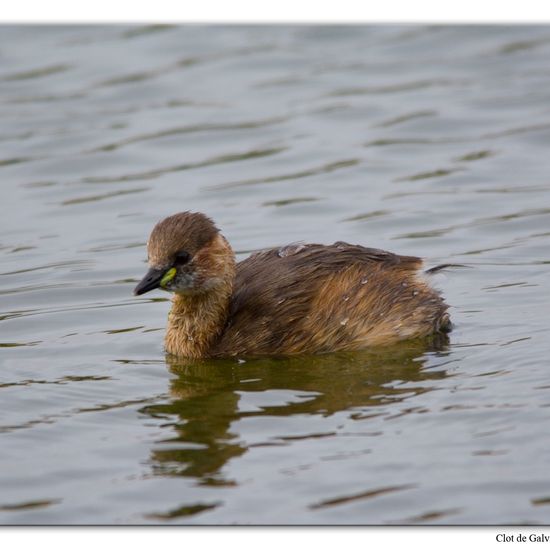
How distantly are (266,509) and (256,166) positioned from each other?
23.8ft

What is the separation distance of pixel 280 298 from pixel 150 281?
2.83 feet

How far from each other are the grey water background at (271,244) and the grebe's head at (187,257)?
0.54 meters

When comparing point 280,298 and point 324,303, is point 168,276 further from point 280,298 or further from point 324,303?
point 324,303

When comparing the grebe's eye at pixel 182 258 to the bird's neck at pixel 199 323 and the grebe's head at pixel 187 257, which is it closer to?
the grebe's head at pixel 187 257

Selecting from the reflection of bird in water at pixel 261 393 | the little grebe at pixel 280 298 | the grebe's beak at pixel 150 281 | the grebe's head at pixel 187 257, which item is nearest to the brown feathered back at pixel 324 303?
the little grebe at pixel 280 298

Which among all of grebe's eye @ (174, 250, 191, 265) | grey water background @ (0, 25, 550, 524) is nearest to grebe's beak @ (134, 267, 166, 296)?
grebe's eye @ (174, 250, 191, 265)

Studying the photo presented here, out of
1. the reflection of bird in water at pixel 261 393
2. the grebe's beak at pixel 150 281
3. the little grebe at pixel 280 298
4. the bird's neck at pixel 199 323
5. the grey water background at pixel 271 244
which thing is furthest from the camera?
the bird's neck at pixel 199 323

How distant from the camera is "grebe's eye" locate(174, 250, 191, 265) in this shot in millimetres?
8515

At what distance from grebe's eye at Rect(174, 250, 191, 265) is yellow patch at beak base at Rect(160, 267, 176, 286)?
0.17ft

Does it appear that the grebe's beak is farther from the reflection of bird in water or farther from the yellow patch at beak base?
the reflection of bird in water

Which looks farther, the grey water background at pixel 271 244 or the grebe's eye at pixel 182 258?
the grebe's eye at pixel 182 258

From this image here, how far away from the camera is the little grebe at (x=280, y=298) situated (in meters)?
8.59

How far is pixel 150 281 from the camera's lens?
8383 mm

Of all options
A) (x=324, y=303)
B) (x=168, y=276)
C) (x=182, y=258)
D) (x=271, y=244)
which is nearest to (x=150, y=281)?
(x=168, y=276)
